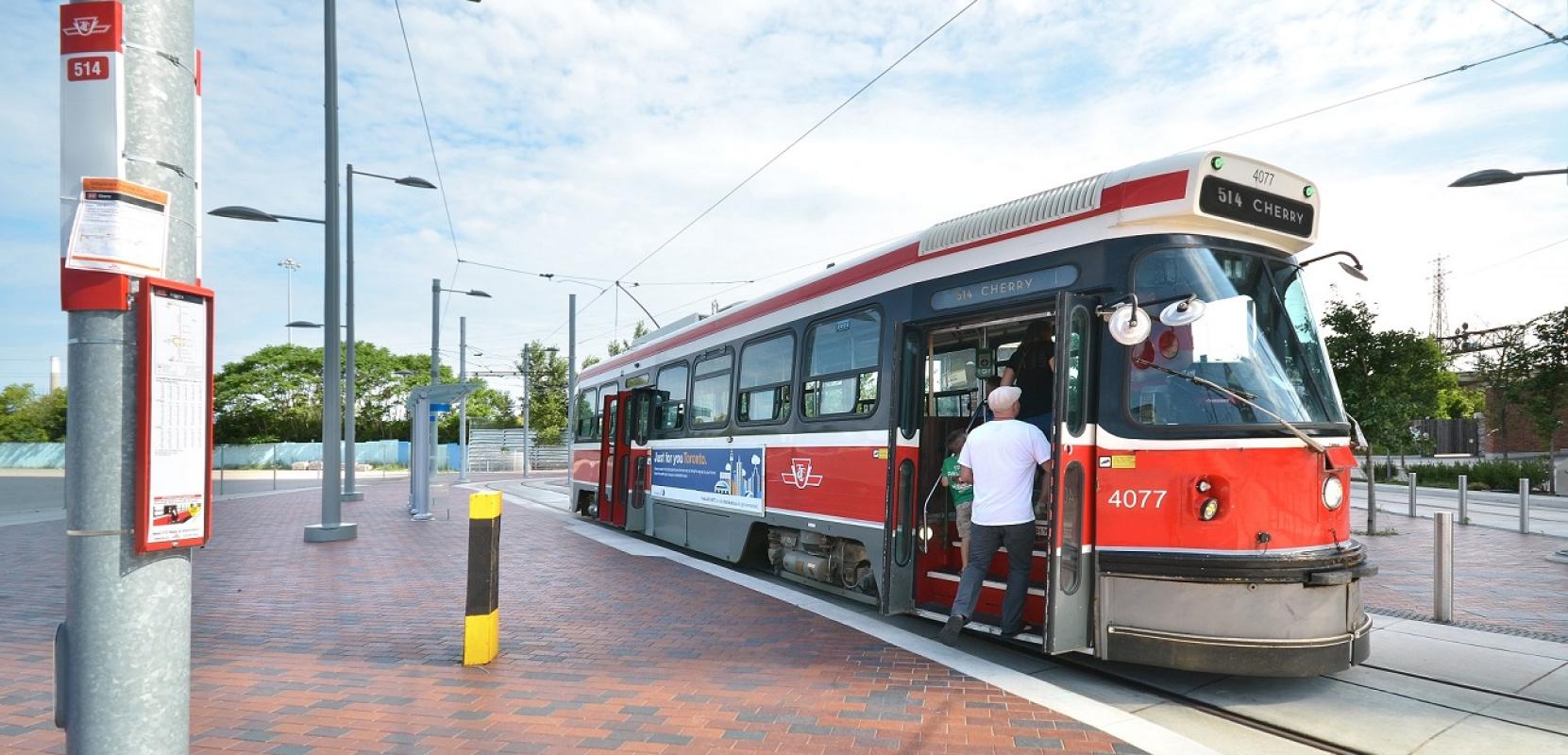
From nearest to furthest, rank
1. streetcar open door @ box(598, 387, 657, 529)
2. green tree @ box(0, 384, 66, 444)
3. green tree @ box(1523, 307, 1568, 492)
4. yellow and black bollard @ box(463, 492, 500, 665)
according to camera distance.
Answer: yellow and black bollard @ box(463, 492, 500, 665), streetcar open door @ box(598, 387, 657, 529), green tree @ box(1523, 307, 1568, 492), green tree @ box(0, 384, 66, 444)

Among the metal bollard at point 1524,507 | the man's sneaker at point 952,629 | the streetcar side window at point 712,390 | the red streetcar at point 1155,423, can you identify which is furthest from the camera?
the metal bollard at point 1524,507

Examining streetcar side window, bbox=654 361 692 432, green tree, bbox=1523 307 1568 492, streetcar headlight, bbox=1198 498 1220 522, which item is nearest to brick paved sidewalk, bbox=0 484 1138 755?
streetcar headlight, bbox=1198 498 1220 522

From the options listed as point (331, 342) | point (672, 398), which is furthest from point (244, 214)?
point (672, 398)

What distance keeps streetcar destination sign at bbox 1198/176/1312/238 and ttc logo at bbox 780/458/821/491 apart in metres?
4.00

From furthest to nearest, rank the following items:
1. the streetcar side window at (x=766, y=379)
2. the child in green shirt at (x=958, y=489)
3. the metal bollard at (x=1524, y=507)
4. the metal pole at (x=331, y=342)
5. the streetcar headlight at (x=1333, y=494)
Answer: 1. the metal bollard at (x=1524, y=507)
2. the metal pole at (x=331, y=342)
3. the streetcar side window at (x=766, y=379)
4. the child in green shirt at (x=958, y=489)
5. the streetcar headlight at (x=1333, y=494)

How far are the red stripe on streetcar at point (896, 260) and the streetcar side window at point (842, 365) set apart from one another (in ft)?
1.20

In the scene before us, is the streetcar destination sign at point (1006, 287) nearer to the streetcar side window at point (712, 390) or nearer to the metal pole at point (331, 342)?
the streetcar side window at point (712, 390)

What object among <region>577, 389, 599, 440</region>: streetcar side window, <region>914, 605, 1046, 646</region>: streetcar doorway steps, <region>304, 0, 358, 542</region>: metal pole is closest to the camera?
<region>914, 605, 1046, 646</region>: streetcar doorway steps

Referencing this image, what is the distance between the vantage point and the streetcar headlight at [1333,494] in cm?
514

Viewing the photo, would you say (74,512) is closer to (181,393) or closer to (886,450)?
(181,393)

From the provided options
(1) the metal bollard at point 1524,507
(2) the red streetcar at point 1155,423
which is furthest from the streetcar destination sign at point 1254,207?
(1) the metal bollard at point 1524,507

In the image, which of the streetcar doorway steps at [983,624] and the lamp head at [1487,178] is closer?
the streetcar doorway steps at [983,624]

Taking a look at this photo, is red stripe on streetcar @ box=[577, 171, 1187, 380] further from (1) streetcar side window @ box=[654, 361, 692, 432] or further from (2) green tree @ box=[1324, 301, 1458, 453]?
(2) green tree @ box=[1324, 301, 1458, 453]

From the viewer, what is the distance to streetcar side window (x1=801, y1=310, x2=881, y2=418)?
24.5 ft
